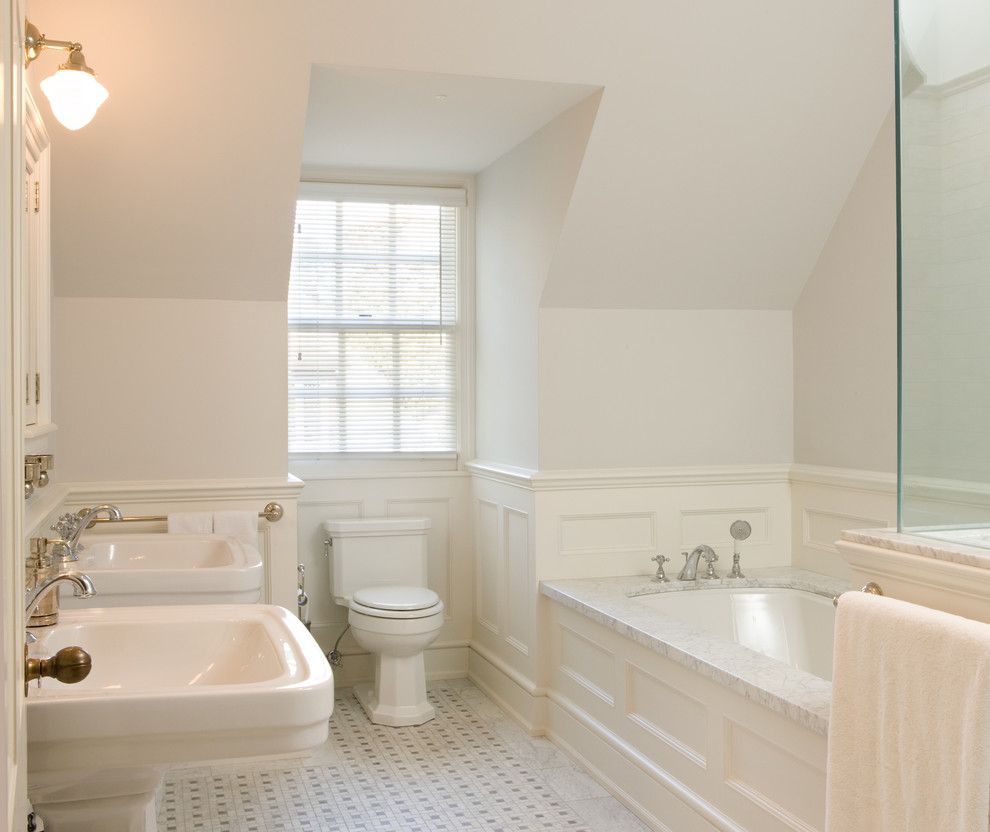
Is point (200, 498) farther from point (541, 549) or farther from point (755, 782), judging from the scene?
point (755, 782)

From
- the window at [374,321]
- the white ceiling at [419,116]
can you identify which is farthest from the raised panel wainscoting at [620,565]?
the white ceiling at [419,116]

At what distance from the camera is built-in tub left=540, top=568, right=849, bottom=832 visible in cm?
257

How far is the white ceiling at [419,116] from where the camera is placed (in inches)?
130

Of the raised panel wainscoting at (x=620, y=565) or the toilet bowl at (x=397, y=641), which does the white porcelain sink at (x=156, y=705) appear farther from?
the toilet bowl at (x=397, y=641)

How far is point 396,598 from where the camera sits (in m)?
4.16

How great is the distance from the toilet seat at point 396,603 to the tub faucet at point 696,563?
934mm

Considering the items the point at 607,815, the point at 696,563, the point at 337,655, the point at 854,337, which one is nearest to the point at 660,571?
the point at 696,563

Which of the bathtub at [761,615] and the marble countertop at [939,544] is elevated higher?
the marble countertop at [939,544]

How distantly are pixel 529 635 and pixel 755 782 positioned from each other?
4.88 feet

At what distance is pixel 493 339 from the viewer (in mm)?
4477

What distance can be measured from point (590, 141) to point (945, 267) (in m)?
1.66

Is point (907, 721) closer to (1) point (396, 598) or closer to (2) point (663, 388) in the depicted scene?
(2) point (663, 388)

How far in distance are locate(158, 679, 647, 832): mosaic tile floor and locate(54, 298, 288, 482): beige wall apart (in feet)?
3.36

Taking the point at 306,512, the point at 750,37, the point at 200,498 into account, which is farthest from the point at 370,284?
the point at 750,37
